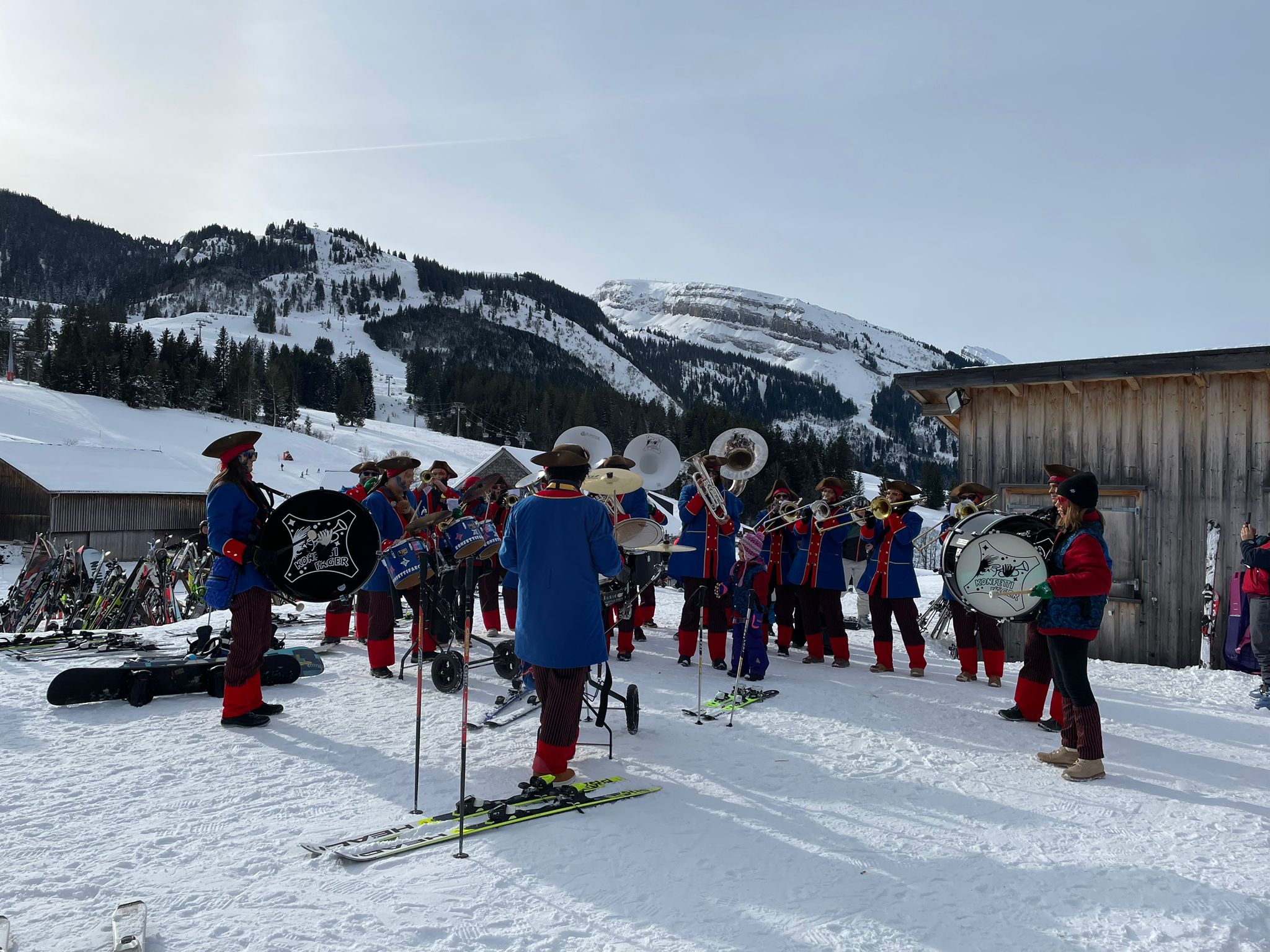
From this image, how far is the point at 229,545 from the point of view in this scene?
5.22 m

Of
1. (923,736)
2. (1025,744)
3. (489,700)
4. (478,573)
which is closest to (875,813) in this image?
(923,736)

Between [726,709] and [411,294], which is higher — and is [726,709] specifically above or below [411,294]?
below

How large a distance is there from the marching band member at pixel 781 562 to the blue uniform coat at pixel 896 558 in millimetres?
949

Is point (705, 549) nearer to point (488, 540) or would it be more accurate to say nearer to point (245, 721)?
point (488, 540)

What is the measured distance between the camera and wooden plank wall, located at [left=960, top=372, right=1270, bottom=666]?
355 inches

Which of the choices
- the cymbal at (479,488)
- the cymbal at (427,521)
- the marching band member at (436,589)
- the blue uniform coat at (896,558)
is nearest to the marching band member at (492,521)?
the cymbal at (479,488)

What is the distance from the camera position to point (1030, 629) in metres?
6.05

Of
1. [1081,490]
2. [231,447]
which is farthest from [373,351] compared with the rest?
[1081,490]

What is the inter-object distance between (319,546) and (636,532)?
2397mm

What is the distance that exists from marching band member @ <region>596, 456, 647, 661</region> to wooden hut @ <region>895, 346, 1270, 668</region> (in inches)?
190

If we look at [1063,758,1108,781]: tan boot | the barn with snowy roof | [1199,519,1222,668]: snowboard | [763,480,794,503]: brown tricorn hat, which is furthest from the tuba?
the barn with snowy roof

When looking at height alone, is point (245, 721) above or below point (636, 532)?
below

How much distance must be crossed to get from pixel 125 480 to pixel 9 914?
3665 centimetres

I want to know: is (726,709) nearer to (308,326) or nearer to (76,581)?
(76,581)
